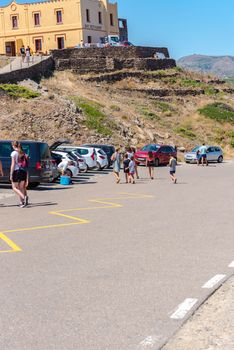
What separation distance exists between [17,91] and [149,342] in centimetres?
4181

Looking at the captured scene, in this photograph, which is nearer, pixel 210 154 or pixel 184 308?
pixel 184 308

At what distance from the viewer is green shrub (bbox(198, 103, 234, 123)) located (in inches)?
2415

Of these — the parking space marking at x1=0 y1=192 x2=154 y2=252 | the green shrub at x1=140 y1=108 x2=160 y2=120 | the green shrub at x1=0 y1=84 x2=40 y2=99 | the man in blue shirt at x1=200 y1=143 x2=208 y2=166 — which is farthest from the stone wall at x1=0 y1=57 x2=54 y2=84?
the parking space marking at x1=0 y1=192 x2=154 y2=252

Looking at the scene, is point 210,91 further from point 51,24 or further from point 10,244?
point 10,244

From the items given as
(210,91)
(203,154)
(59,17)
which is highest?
(59,17)

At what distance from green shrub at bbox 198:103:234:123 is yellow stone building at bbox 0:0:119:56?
50.0ft

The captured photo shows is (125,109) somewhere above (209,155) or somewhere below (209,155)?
above

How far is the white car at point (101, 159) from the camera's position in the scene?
35.5 m

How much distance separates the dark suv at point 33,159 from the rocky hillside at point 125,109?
17885mm

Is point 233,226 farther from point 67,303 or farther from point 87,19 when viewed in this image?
point 87,19

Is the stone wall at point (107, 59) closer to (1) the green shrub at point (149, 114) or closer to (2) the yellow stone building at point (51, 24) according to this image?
(2) the yellow stone building at point (51, 24)

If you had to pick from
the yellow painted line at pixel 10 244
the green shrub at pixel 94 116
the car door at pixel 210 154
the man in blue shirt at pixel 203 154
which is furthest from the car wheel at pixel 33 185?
the car door at pixel 210 154

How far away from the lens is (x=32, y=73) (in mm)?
54500

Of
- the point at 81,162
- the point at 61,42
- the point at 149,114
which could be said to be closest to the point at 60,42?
the point at 61,42
